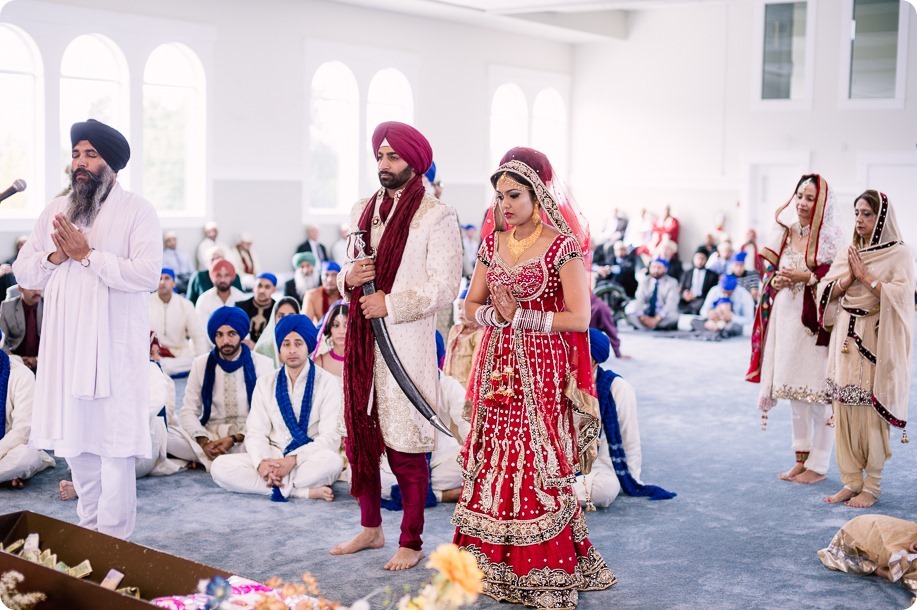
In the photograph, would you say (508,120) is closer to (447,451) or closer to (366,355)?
(447,451)

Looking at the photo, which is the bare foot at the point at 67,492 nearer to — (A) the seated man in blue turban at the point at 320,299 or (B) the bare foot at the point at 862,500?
(A) the seated man in blue turban at the point at 320,299

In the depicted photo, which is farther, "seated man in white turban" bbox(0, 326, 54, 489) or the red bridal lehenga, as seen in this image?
"seated man in white turban" bbox(0, 326, 54, 489)

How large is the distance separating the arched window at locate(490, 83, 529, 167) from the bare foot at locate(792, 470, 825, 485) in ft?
36.5

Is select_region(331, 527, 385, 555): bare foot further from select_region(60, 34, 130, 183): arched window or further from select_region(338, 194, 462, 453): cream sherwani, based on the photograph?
select_region(60, 34, 130, 183): arched window

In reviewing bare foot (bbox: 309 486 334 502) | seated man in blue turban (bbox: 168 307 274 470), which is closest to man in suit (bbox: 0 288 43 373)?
seated man in blue turban (bbox: 168 307 274 470)

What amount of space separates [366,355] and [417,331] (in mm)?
190

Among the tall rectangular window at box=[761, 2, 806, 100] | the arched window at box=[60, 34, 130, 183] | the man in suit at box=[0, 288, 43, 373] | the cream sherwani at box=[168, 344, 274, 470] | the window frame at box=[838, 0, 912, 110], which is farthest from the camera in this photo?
the tall rectangular window at box=[761, 2, 806, 100]

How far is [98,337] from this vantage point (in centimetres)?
335

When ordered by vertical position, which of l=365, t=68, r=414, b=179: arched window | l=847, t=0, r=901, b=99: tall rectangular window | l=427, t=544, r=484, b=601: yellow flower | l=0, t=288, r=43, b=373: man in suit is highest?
l=847, t=0, r=901, b=99: tall rectangular window

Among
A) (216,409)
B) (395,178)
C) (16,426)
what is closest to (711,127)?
(216,409)

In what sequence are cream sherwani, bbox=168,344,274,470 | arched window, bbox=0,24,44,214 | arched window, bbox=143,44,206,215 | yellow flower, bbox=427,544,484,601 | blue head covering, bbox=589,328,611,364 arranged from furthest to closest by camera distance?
arched window, bbox=143,44,206,215, arched window, bbox=0,24,44,214, cream sherwani, bbox=168,344,274,470, blue head covering, bbox=589,328,611,364, yellow flower, bbox=427,544,484,601

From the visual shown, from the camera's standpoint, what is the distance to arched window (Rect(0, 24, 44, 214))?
9.63m

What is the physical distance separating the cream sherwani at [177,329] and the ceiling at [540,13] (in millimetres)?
6327

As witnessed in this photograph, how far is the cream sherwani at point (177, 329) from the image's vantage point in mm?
7016
